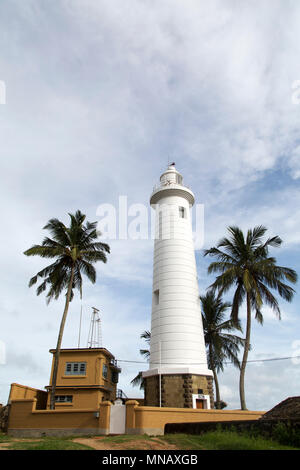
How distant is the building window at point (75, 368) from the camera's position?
28595 mm

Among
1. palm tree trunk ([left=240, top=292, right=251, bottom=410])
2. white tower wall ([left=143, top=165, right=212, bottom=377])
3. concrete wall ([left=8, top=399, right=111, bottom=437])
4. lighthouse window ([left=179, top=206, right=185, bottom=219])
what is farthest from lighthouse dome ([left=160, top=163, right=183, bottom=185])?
concrete wall ([left=8, top=399, right=111, bottom=437])

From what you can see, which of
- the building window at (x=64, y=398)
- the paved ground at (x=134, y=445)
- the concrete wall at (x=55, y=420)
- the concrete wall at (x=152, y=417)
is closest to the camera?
the paved ground at (x=134, y=445)

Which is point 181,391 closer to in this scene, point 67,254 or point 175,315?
point 175,315

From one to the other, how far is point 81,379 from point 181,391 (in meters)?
10.3

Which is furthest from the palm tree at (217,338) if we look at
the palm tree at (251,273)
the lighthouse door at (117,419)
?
the lighthouse door at (117,419)

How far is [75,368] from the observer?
94.4 ft

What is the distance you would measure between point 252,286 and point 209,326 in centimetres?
1094

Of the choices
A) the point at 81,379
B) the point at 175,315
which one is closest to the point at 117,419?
the point at 175,315

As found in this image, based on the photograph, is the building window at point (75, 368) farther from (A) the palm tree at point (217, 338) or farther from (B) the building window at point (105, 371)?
(A) the palm tree at point (217, 338)

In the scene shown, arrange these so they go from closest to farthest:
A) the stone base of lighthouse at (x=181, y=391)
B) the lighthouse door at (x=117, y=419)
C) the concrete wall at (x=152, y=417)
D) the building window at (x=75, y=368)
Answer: the concrete wall at (x=152, y=417)
the lighthouse door at (x=117, y=419)
the stone base of lighthouse at (x=181, y=391)
the building window at (x=75, y=368)

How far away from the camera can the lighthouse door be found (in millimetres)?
18031

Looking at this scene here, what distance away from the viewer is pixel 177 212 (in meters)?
27.6
